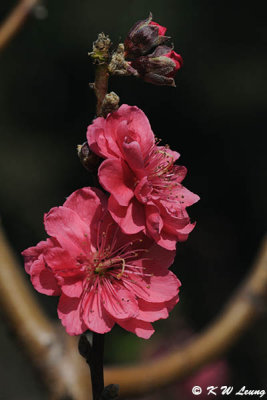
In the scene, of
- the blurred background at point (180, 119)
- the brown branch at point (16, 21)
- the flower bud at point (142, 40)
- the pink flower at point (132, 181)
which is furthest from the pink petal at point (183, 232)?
the blurred background at point (180, 119)

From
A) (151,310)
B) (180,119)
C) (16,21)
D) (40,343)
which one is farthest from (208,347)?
(180,119)

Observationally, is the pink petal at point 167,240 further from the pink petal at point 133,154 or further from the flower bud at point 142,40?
the flower bud at point 142,40

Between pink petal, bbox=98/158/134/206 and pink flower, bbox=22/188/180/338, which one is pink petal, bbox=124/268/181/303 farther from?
pink petal, bbox=98/158/134/206

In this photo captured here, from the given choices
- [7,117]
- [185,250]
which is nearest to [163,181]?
[185,250]

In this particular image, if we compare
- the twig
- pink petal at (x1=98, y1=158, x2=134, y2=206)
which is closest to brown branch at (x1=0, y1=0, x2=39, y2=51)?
pink petal at (x1=98, y1=158, x2=134, y2=206)

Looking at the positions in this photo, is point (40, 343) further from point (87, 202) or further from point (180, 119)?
point (180, 119)

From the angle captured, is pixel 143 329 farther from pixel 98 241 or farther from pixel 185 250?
pixel 185 250
